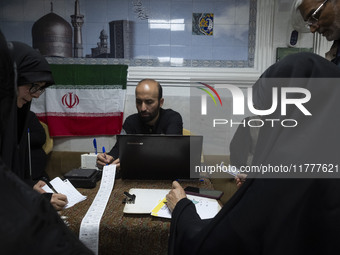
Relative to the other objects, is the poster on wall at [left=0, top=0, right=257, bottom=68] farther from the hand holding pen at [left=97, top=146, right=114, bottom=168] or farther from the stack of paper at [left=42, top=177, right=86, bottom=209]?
the stack of paper at [left=42, top=177, right=86, bottom=209]

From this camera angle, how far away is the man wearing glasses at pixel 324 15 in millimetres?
1498

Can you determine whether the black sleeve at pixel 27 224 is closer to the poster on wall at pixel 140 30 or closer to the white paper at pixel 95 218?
the white paper at pixel 95 218

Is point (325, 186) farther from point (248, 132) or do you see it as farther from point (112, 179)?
point (248, 132)

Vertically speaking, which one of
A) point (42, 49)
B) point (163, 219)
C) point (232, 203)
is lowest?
point (163, 219)

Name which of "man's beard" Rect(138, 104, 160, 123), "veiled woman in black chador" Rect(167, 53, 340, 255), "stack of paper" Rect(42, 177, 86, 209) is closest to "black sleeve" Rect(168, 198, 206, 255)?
"veiled woman in black chador" Rect(167, 53, 340, 255)

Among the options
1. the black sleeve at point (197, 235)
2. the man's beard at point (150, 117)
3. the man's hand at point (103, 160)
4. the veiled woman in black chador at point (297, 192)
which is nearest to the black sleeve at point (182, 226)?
the black sleeve at point (197, 235)

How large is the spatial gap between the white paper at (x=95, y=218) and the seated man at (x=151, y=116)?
0.93 metres

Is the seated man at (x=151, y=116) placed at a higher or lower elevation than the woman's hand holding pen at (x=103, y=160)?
higher

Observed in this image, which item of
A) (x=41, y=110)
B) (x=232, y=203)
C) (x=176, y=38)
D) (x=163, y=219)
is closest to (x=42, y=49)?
(x=41, y=110)

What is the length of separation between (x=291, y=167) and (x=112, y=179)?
103 centimetres

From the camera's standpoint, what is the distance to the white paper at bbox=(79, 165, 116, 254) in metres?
1.05

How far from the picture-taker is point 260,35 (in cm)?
287

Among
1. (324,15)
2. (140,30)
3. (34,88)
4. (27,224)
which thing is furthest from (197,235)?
(140,30)
